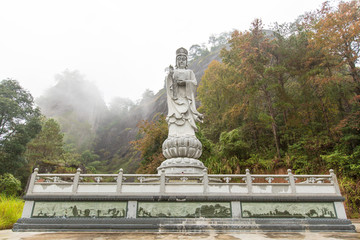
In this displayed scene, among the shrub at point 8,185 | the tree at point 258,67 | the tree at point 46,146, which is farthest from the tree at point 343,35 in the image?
the tree at point 46,146

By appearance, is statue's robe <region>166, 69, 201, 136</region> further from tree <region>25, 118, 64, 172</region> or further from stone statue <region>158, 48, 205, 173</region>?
tree <region>25, 118, 64, 172</region>

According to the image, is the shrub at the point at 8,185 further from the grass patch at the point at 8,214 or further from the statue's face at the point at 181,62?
the statue's face at the point at 181,62

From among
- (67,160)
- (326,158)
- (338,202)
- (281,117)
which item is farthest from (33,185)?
(67,160)

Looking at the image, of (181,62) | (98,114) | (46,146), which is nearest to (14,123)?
(46,146)

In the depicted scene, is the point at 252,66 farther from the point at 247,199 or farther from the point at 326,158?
the point at 247,199

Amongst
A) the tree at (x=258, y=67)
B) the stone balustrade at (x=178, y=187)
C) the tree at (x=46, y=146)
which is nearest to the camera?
the stone balustrade at (x=178, y=187)

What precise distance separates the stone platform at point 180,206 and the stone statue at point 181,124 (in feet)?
4.28

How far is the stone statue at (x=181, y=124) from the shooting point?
7.04 m

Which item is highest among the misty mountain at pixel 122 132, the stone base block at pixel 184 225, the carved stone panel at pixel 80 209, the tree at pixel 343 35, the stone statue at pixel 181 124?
the misty mountain at pixel 122 132

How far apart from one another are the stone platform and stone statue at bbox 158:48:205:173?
1304mm

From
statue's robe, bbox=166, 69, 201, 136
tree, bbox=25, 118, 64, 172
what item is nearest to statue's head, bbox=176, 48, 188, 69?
statue's robe, bbox=166, 69, 201, 136

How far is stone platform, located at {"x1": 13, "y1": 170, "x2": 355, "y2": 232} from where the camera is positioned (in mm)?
5219

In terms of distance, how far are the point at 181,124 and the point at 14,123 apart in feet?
45.4

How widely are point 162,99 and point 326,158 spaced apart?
27656 mm
